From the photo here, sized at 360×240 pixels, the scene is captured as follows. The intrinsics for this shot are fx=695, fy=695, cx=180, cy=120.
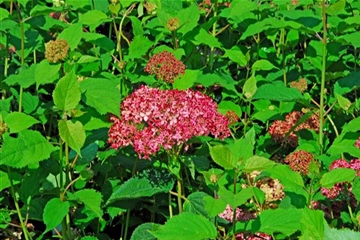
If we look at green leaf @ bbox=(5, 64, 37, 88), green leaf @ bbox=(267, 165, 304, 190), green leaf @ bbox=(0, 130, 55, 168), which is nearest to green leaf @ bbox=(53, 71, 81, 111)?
green leaf @ bbox=(0, 130, 55, 168)

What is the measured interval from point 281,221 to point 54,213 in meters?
0.66

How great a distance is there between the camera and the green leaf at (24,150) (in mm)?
1882

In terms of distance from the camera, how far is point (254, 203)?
7.14 feet

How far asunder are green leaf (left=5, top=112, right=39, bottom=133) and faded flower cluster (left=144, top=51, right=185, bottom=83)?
0.49 metres

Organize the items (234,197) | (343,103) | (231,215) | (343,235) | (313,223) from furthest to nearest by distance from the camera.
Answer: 1. (343,103)
2. (231,215)
3. (234,197)
4. (313,223)
5. (343,235)

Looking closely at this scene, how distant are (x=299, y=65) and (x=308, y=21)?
1.21 ft

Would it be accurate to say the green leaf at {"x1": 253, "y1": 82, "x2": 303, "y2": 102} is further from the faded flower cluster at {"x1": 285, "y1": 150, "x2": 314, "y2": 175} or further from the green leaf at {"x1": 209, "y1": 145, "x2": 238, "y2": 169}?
the green leaf at {"x1": 209, "y1": 145, "x2": 238, "y2": 169}

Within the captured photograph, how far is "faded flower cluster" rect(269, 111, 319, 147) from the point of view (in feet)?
8.72

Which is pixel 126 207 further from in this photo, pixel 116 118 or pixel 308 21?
pixel 308 21

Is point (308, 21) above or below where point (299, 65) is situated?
above

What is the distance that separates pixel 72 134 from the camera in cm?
190

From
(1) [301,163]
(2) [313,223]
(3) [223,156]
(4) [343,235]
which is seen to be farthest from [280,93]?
(4) [343,235]

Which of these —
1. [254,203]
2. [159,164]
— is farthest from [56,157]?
[254,203]

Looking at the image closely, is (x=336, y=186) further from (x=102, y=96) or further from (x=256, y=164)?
(x=102, y=96)
